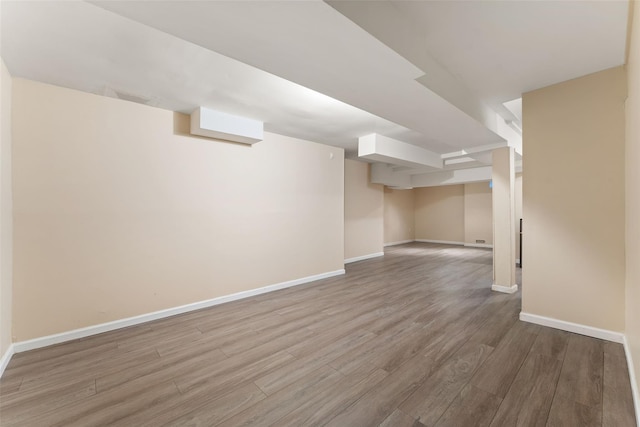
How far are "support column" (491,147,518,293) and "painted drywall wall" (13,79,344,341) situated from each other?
3458mm

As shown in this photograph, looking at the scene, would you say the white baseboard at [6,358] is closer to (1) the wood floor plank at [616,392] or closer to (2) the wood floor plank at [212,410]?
(2) the wood floor plank at [212,410]

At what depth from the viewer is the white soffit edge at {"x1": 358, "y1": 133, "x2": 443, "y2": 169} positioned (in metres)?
4.41

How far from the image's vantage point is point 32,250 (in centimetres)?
242

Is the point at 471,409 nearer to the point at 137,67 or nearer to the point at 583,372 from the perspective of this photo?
the point at 583,372

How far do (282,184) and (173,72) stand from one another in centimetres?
229

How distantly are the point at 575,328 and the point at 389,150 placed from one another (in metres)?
3.42

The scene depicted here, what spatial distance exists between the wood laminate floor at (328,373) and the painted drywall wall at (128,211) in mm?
486

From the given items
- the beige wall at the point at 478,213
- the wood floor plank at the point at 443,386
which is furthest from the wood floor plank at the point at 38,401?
the beige wall at the point at 478,213

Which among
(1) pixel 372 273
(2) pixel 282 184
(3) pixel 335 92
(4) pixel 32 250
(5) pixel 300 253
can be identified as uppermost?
(3) pixel 335 92

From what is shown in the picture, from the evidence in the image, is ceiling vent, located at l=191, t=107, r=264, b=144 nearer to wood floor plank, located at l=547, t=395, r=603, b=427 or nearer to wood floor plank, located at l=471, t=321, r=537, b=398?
wood floor plank, located at l=471, t=321, r=537, b=398

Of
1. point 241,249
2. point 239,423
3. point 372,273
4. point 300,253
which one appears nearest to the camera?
point 239,423

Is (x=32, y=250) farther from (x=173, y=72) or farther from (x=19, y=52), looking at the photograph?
(x=173, y=72)

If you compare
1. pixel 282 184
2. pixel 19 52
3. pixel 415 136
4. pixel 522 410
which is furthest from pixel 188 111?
pixel 522 410

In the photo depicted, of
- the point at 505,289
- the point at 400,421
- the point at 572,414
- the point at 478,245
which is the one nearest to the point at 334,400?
the point at 400,421
